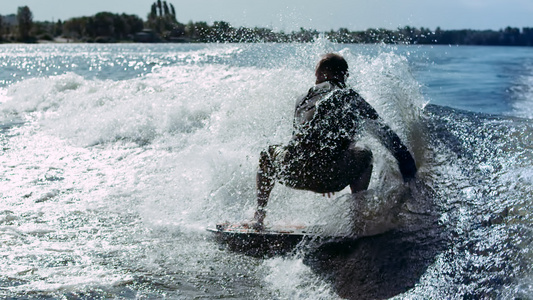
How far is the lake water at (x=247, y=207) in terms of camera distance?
360 cm

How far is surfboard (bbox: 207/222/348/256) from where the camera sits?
432 cm

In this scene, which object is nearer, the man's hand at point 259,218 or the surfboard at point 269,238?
the surfboard at point 269,238

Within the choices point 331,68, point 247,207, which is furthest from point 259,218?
point 331,68

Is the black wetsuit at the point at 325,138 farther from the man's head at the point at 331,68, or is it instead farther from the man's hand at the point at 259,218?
the man's hand at the point at 259,218

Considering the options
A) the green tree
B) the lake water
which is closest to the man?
the lake water

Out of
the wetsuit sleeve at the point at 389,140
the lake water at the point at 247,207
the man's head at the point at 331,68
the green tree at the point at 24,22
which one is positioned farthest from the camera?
the green tree at the point at 24,22

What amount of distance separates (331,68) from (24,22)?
399ft

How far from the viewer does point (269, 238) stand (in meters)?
4.38

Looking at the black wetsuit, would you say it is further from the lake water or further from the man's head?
the lake water

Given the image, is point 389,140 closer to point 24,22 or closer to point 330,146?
point 330,146

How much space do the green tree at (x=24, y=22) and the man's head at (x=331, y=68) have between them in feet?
390

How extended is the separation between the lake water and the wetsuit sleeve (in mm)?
358

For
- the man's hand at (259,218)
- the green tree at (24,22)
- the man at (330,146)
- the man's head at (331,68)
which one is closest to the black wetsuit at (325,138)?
the man at (330,146)

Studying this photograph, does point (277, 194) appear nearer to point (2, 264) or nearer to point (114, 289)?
point (114, 289)
